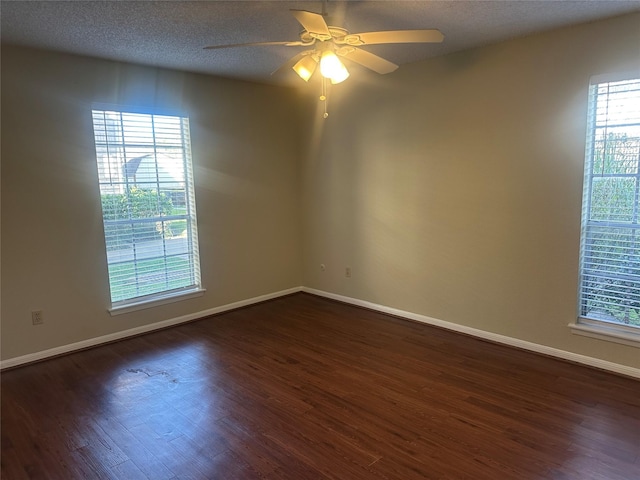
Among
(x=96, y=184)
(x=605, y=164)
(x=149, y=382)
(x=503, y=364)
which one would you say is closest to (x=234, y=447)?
(x=149, y=382)

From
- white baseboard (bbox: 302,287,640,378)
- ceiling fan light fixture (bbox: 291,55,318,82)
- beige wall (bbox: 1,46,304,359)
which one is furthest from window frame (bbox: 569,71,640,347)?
beige wall (bbox: 1,46,304,359)

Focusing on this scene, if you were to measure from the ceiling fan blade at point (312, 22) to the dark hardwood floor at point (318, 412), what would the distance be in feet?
7.00

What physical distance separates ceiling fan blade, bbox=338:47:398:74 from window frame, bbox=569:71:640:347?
145 centimetres

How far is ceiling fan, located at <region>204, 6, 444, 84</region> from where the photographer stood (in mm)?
2086

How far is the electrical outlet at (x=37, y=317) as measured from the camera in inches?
132

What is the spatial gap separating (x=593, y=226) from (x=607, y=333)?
76 centimetres

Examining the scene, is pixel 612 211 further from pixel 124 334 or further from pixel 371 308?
pixel 124 334

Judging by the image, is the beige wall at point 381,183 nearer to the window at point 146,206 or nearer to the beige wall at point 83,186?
the beige wall at point 83,186

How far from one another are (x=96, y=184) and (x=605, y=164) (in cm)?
394

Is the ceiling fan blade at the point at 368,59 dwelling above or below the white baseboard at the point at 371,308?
above

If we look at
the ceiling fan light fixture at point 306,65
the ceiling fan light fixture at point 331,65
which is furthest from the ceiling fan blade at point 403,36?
the ceiling fan light fixture at point 306,65

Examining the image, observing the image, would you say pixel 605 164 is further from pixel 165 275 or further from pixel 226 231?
pixel 165 275

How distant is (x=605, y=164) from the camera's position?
292 centimetres

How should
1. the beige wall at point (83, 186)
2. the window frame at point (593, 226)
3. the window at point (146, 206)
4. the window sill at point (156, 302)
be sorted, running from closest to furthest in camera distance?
the window frame at point (593, 226), the beige wall at point (83, 186), the window at point (146, 206), the window sill at point (156, 302)
